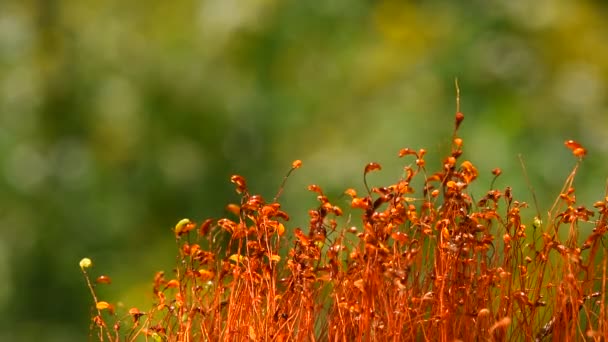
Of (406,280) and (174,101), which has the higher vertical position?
(174,101)

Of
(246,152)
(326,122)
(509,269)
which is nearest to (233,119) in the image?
(246,152)

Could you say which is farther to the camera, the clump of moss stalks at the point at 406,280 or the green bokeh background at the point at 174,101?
the green bokeh background at the point at 174,101

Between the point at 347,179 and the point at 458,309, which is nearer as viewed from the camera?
the point at 458,309

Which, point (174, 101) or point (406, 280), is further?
point (174, 101)

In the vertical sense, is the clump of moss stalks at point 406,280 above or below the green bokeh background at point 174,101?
below

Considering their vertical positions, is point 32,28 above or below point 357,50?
above

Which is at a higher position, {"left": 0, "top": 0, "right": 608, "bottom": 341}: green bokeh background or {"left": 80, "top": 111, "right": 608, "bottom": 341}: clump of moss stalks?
{"left": 0, "top": 0, "right": 608, "bottom": 341}: green bokeh background

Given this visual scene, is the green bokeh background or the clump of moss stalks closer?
the clump of moss stalks

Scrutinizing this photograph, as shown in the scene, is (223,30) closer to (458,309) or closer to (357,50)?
(357,50)
